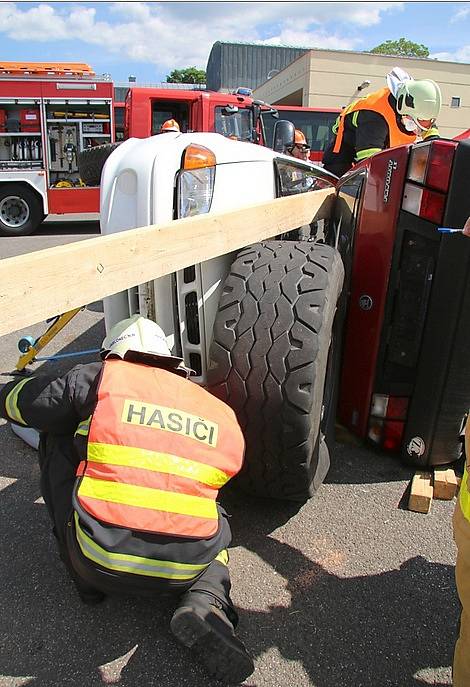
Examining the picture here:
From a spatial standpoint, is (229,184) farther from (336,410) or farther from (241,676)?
(241,676)

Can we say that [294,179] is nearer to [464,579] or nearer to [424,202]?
[424,202]

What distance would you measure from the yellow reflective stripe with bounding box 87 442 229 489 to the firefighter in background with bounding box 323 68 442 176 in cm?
342

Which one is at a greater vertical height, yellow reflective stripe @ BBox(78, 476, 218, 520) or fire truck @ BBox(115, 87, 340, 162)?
fire truck @ BBox(115, 87, 340, 162)

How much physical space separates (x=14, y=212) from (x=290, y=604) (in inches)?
420

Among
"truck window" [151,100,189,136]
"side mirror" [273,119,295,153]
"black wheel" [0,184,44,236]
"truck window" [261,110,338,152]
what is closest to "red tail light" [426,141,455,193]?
"side mirror" [273,119,295,153]

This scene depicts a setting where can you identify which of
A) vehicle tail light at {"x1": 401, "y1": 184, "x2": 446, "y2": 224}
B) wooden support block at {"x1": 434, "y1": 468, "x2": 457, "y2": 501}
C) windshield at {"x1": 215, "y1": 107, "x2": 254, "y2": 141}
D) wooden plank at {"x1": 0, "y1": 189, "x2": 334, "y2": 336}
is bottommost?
wooden support block at {"x1": 434, "y1": 468, "x2": 457, "y2": 501}

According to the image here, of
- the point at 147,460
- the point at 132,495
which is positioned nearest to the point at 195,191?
the point at 147,460

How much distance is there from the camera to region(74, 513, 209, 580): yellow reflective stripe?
1.66m

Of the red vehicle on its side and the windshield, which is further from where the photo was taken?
the windshield

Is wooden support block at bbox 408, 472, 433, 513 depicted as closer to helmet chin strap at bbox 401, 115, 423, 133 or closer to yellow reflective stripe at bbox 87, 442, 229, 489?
yellow reflective stripe at bbox 87, 442, 229, 489

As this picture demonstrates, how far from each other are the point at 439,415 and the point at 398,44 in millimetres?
64714

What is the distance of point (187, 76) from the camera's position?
6750cm

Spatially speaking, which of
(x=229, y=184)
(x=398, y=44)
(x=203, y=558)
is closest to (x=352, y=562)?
(x=203, y=558)

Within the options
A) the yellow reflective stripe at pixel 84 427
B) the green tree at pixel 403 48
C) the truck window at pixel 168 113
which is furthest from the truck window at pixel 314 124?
the green tree at pixel 403 48
